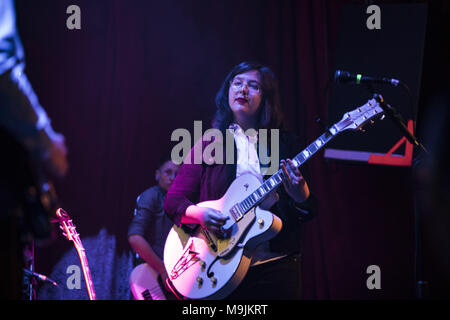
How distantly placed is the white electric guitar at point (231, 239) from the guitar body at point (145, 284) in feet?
1.67

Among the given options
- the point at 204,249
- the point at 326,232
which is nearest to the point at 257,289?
the point at 204,249

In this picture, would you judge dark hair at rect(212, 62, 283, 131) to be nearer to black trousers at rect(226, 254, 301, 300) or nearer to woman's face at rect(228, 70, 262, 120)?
woman's face at rect(228, 70, 262, 120)

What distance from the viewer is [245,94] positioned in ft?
9.08

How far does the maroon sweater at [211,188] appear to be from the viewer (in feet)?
8.20

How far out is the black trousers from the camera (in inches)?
93.0

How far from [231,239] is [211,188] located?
1.18 ft

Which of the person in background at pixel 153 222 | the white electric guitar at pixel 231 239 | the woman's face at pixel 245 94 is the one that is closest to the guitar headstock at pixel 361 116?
the white electric guitar at pixel 231 239

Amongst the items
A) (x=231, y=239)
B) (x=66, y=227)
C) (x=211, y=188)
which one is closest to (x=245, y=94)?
(x=211, y=188)

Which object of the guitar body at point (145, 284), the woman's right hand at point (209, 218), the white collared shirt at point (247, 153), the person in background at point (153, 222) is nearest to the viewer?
the woman's right hand at point (209, 218)

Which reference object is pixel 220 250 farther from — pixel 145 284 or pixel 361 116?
pixel 361 116

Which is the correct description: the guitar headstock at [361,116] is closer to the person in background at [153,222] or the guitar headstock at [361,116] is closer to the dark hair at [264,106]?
the dark hair at [264,106]

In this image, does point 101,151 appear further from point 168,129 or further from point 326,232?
point 326,232

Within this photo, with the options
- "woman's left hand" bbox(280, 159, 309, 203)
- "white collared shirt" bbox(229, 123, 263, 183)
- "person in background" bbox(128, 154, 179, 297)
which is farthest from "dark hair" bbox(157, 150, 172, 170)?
"woman's left hand" bbox(280, 159, 309, 203)

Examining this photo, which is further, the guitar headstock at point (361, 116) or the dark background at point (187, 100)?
the dark background at point (187, 100)
